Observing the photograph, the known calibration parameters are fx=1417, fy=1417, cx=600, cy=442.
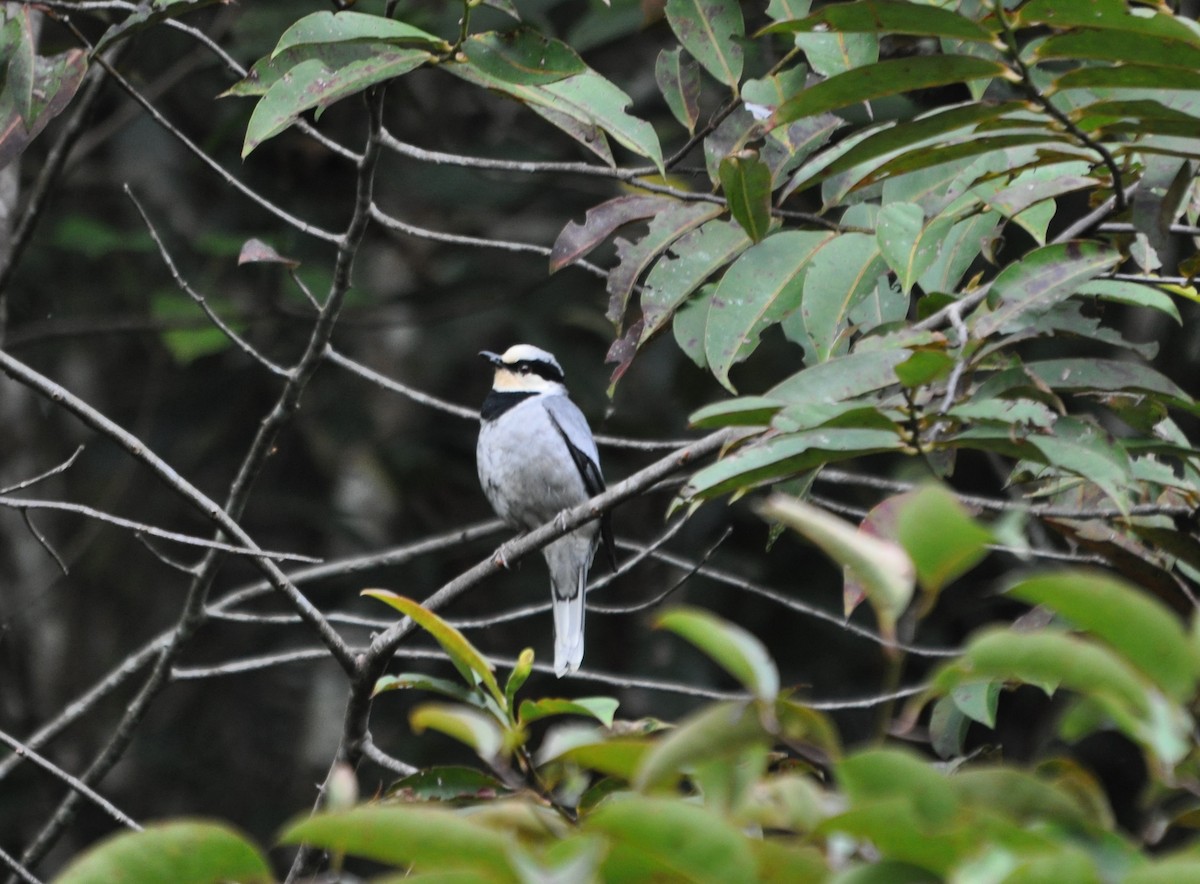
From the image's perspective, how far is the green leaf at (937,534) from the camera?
120 cm

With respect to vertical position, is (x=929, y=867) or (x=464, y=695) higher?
(x=929, y=867)

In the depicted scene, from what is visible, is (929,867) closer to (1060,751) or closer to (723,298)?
(723,298)

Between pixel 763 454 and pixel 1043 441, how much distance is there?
0.45m

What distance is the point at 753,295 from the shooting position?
2992 mm

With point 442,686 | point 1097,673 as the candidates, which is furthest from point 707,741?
point 442,686

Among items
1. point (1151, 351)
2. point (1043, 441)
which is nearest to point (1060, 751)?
point (1151, 351)

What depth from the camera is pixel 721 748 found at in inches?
52.0

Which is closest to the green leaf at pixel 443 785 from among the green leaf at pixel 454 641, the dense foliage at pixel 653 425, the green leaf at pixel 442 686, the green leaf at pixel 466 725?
the dense foliage at pixel 653 425

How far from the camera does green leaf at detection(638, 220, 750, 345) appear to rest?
3072mm

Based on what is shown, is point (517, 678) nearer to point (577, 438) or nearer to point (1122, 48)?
point (1122, 48)

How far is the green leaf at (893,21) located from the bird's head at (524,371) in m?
3.94

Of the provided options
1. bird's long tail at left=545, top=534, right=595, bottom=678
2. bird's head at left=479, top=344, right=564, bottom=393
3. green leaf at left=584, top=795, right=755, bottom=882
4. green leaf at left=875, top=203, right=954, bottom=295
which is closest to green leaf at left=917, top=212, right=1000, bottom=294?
green leaf at left=875, top=203, right=954, bottom=295

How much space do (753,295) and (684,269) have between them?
200 millimetres

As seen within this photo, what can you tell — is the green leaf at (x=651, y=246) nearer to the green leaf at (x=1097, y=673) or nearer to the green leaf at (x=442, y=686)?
the green leaf at (x=442, y=686)
